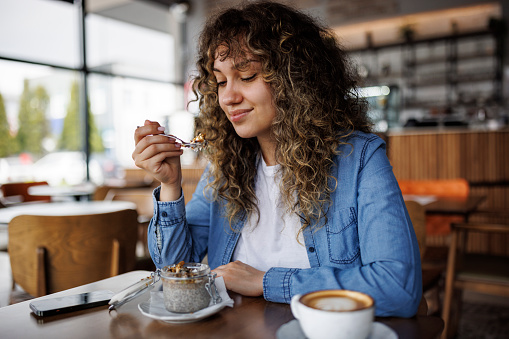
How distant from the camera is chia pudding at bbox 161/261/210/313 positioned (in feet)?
2.54

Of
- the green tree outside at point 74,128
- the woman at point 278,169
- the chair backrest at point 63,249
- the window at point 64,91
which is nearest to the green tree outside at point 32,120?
the window at point 64,91

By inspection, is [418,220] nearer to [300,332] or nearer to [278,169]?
[278,169]

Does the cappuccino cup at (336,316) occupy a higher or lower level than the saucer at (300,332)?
higher

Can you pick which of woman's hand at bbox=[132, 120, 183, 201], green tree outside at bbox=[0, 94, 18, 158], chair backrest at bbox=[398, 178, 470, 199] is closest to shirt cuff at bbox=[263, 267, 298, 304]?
woman's hand at bbox=[132, 120, 183, 201]

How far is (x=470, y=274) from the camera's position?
7.61ft

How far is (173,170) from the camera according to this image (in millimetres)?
1179

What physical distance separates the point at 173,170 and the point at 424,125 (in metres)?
4.73

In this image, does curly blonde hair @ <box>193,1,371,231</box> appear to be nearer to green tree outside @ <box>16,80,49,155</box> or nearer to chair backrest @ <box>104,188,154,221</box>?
chair backrest @ <box>104,188,154,221</box>

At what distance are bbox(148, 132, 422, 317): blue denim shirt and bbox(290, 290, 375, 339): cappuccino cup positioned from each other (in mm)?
223

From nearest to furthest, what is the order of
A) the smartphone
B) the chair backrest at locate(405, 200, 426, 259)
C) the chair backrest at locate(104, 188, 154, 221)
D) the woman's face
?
the smartphone
the woman's face
the chair backrest at locate(405, 200, 426, 259)
the chair backrest at locate(104, 188, 154, 221)

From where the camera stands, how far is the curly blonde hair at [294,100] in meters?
1.16

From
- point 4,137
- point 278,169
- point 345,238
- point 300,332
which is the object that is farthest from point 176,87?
point 300,332

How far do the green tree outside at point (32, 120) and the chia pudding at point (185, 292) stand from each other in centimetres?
582

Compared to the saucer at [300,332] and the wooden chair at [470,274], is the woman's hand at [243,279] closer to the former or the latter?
the saucer at [300,332]
